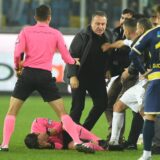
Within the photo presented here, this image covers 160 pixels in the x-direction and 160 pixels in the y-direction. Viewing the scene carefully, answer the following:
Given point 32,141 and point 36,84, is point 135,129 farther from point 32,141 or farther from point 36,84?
point 36,84

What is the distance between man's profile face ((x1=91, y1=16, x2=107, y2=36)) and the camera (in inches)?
508

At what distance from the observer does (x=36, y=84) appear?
40.1 ft

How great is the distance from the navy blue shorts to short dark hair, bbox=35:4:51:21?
1703 millimetres

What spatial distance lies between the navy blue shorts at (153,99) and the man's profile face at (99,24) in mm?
1830

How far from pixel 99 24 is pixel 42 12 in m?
1.10

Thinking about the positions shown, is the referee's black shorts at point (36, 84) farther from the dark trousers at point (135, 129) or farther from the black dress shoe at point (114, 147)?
the dark trousers at point (135, 129)

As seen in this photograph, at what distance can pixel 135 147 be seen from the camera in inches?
512

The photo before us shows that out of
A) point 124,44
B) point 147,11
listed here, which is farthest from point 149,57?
point 147,11

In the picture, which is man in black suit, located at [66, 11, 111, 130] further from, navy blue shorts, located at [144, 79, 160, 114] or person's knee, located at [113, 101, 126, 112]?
navy blue shorts, located at [144, 79, 160, 114]

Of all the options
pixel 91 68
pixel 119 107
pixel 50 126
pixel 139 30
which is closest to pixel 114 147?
pixel 119 107

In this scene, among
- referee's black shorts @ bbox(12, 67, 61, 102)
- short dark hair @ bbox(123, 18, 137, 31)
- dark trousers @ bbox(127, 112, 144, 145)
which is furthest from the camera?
dark trousers @ bbox(127, 112, 144, 145)

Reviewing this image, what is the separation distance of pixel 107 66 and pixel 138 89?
955mm

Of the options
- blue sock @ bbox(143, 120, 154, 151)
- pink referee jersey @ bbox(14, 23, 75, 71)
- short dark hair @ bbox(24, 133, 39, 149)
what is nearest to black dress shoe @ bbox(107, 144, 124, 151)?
short dark hair @ bbox(24, 133, 39, 149)

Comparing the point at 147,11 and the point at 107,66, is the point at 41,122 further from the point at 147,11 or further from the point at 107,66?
the point at 147,11
